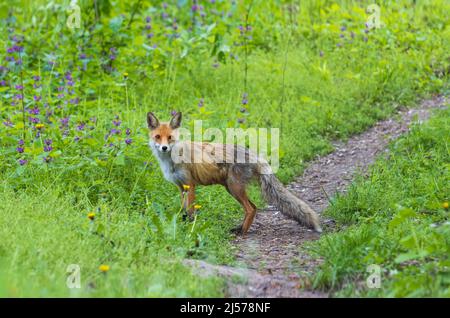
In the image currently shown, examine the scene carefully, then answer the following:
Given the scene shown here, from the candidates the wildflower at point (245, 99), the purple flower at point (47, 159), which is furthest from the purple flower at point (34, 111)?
the wildflower at point (245, 99)

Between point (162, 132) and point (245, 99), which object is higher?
point (245, 99)

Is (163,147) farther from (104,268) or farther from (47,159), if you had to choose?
(104,268)

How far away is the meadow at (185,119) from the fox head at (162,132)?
0.95 ft

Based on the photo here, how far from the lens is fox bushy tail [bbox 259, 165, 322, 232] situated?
7027mm

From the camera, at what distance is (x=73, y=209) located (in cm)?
672

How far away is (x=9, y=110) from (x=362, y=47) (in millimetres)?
6028

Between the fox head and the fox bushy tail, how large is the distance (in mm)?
1050

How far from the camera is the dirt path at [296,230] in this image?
531 cm

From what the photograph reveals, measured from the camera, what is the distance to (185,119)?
950 centimetres

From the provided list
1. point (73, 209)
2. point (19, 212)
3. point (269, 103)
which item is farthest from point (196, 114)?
point (19, 212)

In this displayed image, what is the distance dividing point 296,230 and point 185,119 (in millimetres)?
2894

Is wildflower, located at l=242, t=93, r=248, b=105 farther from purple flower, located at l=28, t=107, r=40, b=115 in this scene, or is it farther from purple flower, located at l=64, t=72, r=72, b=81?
purple flower, located at l=28, t=107, r=40, b=115

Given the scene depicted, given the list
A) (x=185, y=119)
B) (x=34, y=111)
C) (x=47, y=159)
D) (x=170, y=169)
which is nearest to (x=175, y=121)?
(x=170, y=169)

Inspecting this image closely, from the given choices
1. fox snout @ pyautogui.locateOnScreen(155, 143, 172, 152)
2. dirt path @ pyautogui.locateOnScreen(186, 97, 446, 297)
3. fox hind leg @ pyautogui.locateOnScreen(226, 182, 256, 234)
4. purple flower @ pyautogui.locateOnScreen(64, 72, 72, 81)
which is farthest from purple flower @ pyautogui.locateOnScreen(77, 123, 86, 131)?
dirt path @ pyautogui.locateOnScreen(186, 97, 446, 297)
